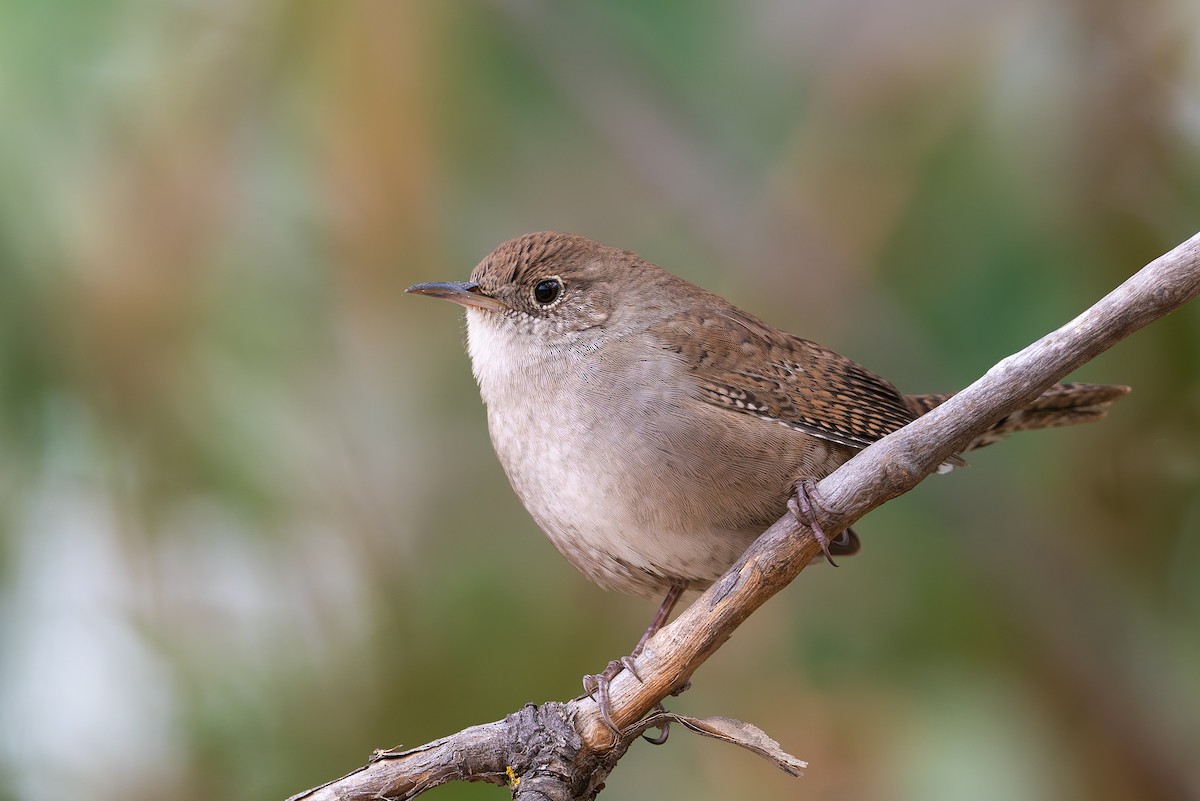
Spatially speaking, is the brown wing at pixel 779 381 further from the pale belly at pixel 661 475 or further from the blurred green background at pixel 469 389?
the blurred green background at pixel 469 389

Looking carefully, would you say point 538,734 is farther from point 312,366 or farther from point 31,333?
point 31,333

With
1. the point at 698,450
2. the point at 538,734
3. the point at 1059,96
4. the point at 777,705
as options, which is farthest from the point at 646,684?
the point at 1059,96

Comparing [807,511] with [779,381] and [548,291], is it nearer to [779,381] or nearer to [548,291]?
[779,381]

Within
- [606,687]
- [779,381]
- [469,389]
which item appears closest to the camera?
[606,687]

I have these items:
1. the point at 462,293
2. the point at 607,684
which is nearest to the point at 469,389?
the point at 462,293

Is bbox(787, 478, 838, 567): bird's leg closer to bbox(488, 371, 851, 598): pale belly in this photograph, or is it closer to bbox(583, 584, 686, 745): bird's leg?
bbox(488, 371, 851, 598): pale belly

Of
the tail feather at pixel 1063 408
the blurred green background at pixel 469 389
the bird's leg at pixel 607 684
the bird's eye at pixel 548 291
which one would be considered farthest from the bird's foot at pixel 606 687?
the blurred green background at pixel 469 389
